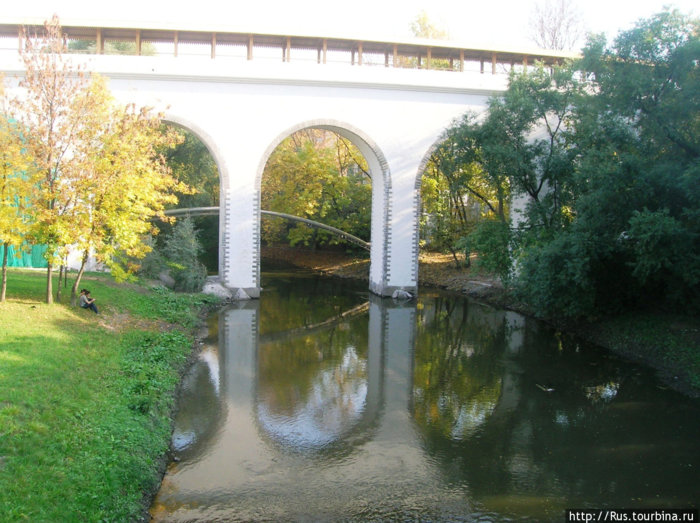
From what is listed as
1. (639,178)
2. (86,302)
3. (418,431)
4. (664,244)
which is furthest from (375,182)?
(418,431)

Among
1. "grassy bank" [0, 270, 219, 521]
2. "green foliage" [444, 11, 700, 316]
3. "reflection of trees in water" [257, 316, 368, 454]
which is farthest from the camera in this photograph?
"green foliage" [444, 11, 700, 316]

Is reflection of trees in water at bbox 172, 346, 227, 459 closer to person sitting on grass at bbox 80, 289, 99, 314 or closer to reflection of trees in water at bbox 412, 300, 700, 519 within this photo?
person sitting on grass at bbox 80, 289, 99, 314

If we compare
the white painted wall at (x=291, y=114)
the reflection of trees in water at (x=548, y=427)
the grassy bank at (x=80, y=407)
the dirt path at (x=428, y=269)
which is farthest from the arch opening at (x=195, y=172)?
the reflection of trees in water at (x=548, y=427)

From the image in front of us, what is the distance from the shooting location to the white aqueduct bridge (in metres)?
16.5

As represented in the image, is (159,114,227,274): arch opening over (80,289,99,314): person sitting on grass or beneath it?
over

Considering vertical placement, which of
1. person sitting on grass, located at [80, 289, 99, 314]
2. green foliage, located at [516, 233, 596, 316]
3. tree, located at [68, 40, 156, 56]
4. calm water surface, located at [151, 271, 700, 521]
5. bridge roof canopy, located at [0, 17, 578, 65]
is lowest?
calm water surface, located at [151, 271, 700, 521]

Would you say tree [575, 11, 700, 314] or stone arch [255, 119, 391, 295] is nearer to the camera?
tree [575, 11, 700, 314]

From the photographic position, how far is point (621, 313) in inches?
529

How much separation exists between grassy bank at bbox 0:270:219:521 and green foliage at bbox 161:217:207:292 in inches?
192

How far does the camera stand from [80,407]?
6.73 m

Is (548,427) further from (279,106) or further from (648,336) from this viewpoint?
(279,106)

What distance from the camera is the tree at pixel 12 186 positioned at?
9.70 meters

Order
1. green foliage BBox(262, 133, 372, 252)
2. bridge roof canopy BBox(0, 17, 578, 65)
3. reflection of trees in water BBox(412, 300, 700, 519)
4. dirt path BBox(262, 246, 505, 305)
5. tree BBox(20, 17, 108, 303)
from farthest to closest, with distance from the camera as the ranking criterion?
1. green foliage BBox(262, 133, 372, 252)
2. dirt path BBox(262, 246, 505, 305)
3. bridge roof canopy BBox(0, 17, 578, 65)
4. tree BBox(20, 17, 108, 303)
5. reflection of trees in water BBox(412, 300, 700, 519)

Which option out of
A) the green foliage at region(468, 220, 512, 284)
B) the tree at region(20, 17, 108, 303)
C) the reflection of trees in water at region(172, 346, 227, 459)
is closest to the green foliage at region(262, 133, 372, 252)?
the green foliage at region(468, 220, 512, 284)
